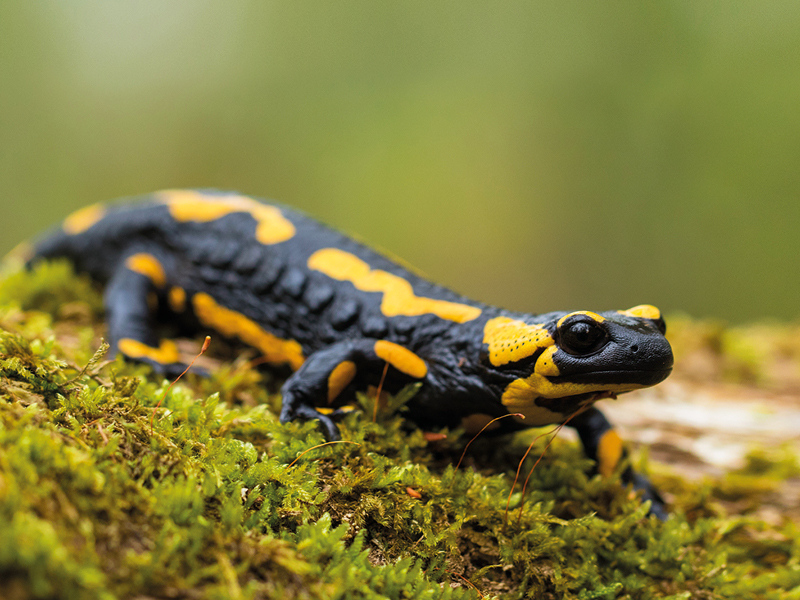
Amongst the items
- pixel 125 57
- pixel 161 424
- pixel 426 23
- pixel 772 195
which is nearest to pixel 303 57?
pixel 426 23

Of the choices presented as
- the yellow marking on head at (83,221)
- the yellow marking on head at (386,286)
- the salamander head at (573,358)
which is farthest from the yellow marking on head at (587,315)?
the yellow marking on head at (83,221)

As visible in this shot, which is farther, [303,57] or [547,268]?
[303,57]

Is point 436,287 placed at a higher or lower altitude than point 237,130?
lower

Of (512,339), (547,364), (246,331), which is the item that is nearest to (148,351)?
(246,331)

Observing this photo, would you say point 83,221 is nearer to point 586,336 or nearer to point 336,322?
point 336,322

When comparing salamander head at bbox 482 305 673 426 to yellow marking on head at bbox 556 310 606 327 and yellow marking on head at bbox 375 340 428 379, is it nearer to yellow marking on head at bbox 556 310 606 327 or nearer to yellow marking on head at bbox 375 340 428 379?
yellow marking on head at bbox 556 310 606 327

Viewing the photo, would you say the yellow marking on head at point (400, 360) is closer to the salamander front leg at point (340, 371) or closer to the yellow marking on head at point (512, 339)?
the salamander front leg at point (340, 371)

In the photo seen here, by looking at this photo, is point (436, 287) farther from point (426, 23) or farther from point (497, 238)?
point (426, 23)
